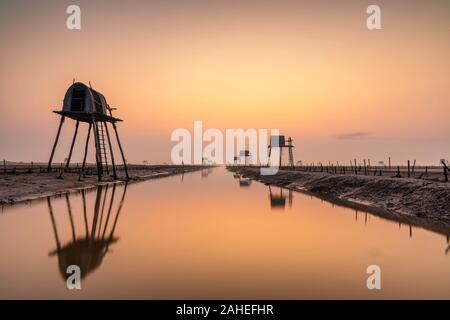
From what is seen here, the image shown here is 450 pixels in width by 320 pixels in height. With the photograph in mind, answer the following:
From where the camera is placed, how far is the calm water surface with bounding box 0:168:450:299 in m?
8.18

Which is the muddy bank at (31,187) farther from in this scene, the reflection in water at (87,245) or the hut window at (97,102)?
the hut window at (97,102)

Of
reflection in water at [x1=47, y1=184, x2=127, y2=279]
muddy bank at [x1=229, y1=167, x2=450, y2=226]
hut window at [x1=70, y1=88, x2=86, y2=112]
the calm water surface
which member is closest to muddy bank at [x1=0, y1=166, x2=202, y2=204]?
the calm water surface

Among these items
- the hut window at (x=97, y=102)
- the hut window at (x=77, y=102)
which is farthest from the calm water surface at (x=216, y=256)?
the hut window at (x=97, y=102)

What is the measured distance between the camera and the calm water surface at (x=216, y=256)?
26.9 feet

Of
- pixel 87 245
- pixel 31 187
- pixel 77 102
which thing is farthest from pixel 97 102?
pixel 87 245

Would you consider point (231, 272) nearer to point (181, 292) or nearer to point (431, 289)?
point (181, 292)

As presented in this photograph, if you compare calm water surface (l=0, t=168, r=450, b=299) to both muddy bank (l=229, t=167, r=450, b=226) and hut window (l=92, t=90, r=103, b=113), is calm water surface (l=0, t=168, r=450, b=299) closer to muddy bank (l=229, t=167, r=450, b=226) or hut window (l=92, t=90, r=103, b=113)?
muddy bank (l=229, t=167, r=450, b=226)

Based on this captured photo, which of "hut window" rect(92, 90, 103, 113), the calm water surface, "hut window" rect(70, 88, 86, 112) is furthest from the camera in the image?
"hut window" rect(92, 90, 103, 113)

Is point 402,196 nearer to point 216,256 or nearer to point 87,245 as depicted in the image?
point 216,256

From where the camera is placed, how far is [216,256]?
37.3ft

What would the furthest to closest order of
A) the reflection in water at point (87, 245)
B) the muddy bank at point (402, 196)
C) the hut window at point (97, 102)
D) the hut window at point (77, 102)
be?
Answer: the hut window at point (97, 102), the hut window at point (77, 102), the muddy bank at point (402, 196), the reflection in water at point (87, 245)
